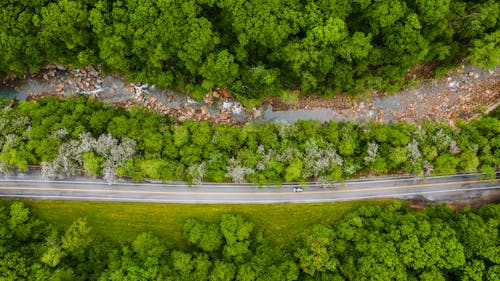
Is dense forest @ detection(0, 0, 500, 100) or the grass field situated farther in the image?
the grass field

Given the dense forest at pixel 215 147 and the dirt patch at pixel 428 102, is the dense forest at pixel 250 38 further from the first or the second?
the dense forest at pixel 215 147

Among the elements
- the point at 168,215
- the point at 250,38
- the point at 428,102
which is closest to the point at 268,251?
the point at 168,215

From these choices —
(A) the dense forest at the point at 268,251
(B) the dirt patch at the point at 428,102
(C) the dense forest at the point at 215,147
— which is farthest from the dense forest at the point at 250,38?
(A) the dense forest at the point at 268,251

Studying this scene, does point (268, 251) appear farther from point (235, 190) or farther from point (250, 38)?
point (250, 38)

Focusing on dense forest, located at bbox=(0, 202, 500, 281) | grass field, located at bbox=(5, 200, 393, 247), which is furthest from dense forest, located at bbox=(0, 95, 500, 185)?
dense forest, located at bbox=(0, 202, 500, 281)

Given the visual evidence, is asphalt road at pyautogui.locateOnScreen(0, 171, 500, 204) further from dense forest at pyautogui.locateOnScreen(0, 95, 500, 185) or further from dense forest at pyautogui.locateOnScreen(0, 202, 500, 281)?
dense forest at pyautogui.locateOnScreen(0, 202, 500, 281)
